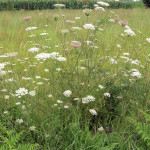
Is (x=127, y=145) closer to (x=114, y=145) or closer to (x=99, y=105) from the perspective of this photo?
(x=114, y=145)

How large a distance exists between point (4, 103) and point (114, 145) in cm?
98

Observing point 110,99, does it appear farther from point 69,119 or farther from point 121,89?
point 69,119

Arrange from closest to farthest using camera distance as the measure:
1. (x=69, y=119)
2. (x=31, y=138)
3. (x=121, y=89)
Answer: (x=31, y=138), (x=69, y=119), (x=121, y=89)

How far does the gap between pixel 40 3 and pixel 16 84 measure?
1570 cm

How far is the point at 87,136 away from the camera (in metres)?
1.39

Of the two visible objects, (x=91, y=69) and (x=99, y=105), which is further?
(x=99, y=105)

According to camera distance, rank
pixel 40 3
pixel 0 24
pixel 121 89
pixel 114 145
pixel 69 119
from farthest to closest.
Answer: pixel 40 3 < pixel 0 24 < pixel 121 89 < pixel 69 119 < pixel 114 145

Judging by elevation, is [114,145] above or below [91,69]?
below

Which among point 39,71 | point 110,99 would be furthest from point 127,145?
point 39,71

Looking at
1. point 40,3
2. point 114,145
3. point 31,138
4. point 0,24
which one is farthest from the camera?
point 40,3

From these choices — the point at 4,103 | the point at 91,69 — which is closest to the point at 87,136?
the point at 91,69

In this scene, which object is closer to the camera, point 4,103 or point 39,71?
point 4,103

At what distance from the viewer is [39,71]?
8.70 ft

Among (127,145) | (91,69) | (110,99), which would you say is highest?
(91,69)
